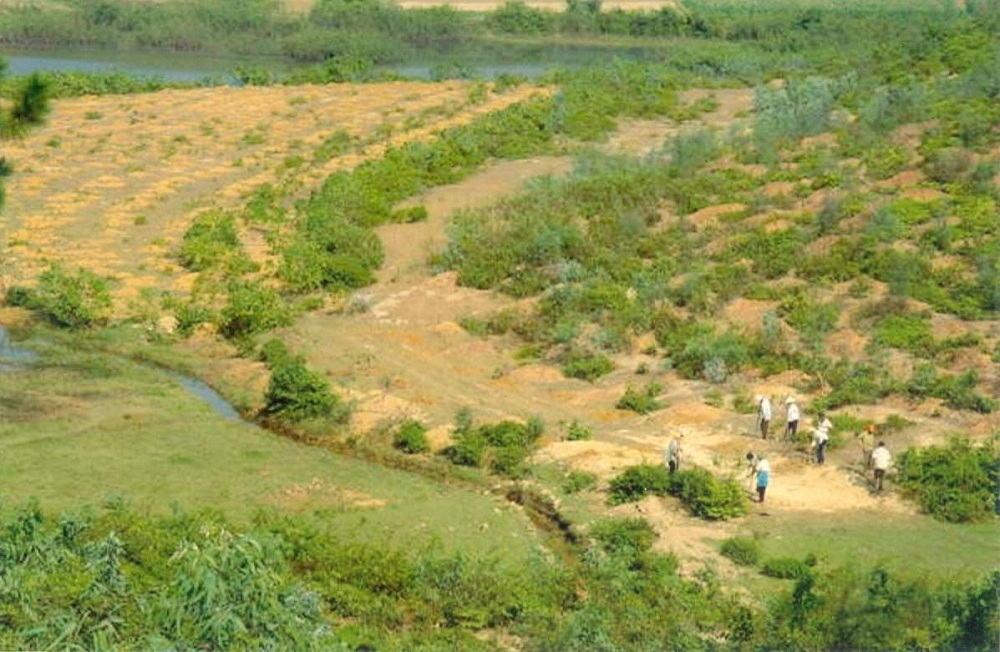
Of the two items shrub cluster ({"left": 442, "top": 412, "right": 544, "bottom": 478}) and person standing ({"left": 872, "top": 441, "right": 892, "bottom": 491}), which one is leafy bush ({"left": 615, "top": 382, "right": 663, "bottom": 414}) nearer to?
shrub cluster ({"left": 442, "top": 412, "right": 544, "bottom": 478})

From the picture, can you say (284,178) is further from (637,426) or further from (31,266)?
(637,426)

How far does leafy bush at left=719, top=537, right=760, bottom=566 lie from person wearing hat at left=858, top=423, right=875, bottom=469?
2876 millimetres

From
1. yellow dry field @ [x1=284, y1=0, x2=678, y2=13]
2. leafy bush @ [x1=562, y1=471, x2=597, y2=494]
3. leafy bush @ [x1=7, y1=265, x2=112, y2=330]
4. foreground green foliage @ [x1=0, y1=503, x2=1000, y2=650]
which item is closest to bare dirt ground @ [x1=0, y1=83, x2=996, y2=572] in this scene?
leafy bush @ [x1=562, y1=471, x2=597, y2=494]

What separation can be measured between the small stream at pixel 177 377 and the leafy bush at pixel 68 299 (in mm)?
891

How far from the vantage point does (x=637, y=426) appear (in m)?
22.6

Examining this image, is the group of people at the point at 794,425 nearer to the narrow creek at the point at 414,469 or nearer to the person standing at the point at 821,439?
the person standing at the point at 821,439

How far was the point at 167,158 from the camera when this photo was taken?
42219 millimetres

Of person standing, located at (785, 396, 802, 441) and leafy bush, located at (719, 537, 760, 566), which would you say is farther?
person standing, located at (785, 396, 802, 441)

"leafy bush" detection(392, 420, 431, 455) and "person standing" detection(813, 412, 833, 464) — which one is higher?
"person standing" detection(813, 412, 833, 464)

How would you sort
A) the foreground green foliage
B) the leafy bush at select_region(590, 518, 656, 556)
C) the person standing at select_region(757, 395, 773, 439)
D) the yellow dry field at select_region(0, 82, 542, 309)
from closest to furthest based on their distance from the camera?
the foreground green foliage < the leafy bush at select_region(590, 518, 656, 556) < the person standing at select_region(757, 395, 773, 439) < the yellow dry field at select_region(0, 82, 542, 309)

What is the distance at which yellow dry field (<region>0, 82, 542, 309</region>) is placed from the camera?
32.3 metres

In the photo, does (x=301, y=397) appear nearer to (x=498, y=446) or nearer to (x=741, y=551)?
(x=498, y=446)

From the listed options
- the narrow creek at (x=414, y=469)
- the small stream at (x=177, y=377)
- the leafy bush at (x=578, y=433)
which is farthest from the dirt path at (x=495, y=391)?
the small stream at (x=177, y=377)

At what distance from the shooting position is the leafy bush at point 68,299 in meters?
27.7
